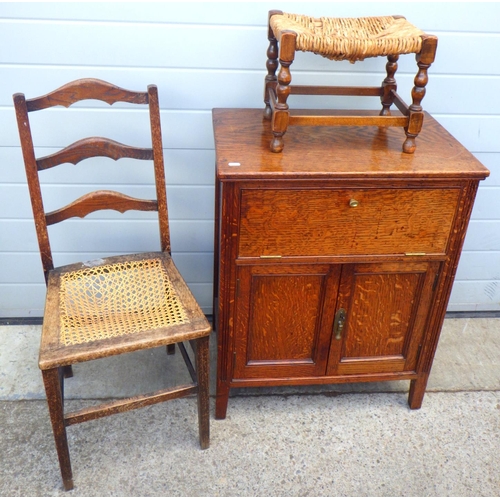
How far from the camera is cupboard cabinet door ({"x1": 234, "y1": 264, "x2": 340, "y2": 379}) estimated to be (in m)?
1.81

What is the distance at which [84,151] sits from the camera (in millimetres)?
1835

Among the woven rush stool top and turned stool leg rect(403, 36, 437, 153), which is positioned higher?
the woven rush stool top

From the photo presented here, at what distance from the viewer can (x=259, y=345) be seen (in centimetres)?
197

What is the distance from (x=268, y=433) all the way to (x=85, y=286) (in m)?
0.87

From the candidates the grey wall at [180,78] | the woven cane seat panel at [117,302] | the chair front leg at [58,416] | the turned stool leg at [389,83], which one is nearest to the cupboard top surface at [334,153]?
the turned stool leg at [389,83]

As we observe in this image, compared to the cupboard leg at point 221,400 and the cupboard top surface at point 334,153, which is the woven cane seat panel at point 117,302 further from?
the cupboard top surface at point 334,153

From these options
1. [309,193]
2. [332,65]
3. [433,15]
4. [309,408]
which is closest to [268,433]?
[309,408]

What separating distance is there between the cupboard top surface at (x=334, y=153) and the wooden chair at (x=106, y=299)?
0.33 metres

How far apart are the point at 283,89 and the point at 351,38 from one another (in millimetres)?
259

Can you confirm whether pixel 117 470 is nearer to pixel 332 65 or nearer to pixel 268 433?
pixel 268 433

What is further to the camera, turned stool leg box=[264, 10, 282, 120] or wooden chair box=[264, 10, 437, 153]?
turned stool leg box=[264, 10, 282, 120]

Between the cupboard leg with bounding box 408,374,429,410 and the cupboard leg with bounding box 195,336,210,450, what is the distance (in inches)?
32.2

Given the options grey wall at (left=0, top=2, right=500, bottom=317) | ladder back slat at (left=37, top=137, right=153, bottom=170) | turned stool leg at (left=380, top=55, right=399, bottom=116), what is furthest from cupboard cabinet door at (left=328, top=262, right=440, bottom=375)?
ladder back slat at (left=37, top=137, right=153, bottom=170)

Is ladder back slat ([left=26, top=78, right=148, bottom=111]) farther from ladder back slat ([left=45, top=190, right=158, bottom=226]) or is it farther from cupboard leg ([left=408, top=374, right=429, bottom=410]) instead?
cupboard leg ([left=408, top=374, right=429, bottom=410])
